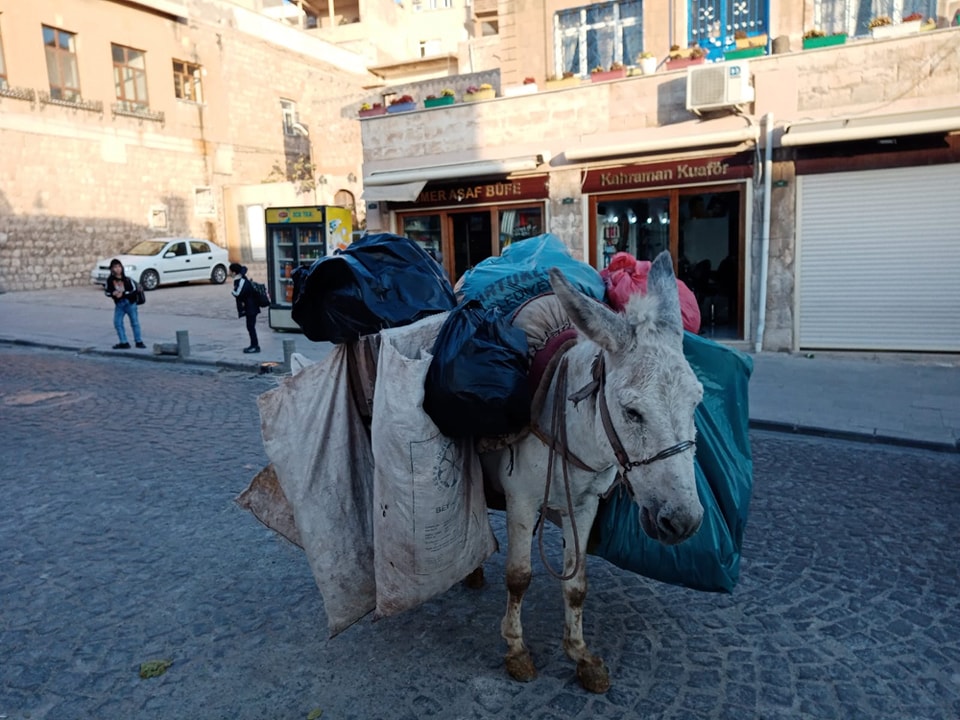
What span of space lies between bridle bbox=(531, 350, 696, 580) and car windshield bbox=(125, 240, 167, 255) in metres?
24.1

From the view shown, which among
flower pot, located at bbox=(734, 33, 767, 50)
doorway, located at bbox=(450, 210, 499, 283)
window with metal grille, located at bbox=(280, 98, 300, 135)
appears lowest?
doorway, located at bbox=(450, 210, 499, 283)

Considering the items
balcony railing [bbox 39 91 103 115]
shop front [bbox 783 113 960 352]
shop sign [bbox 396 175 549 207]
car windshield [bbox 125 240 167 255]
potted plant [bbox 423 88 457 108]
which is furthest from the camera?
car windshield [bbox 125 240 167 255]

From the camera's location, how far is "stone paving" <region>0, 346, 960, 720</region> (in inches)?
121

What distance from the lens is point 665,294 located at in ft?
8.48

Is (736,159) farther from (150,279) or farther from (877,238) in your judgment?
(150,279)

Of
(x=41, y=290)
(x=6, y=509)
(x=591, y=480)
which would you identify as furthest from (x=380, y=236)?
(x=41, y=290)

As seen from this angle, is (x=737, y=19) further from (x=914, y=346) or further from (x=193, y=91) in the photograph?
(x=193, y=91)

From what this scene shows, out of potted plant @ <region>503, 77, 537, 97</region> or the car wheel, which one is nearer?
potted plant @ <region>503, 77, 537, 97</region>

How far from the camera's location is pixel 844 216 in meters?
11.4

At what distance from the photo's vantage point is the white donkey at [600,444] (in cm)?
229

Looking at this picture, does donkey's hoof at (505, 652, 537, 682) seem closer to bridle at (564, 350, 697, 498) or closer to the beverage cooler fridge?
bridle at (564, 350, 697, 498)

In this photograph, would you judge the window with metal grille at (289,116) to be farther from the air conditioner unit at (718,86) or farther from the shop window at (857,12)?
the shop window at (857,12)

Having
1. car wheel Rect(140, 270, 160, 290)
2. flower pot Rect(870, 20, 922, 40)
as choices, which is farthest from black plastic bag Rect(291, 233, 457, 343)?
car wheel Rect(140, 270, 160, 290)

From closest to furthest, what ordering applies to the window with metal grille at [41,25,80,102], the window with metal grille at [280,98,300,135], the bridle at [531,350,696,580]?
the bridle at [531,350,696,580]
the window with metal grille at [41,25,80,102]
the window with metal grille at [280,98,300,135]
